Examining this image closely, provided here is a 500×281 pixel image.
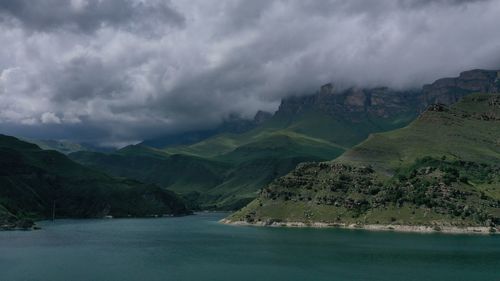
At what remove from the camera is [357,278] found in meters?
140

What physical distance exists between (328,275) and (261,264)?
2683cm

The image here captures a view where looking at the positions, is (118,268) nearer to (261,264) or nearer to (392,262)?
(261,264)

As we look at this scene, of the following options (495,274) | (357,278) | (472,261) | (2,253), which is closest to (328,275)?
(357,278)

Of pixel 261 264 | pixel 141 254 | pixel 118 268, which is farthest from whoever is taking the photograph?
pixel 141 254

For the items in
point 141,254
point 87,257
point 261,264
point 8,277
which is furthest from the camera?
point 141,254

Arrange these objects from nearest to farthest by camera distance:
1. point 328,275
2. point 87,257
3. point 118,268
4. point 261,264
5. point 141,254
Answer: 1. point 328,275
2. point 118,268
3. point 261,264
4. point 87,257
5. point 141,254

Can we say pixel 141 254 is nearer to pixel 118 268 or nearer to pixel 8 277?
pixel 118 268

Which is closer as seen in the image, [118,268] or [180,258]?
[118,268]

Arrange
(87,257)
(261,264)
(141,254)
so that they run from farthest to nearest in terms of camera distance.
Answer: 1. (141,254)
2. (87,257)
3. (261,264)

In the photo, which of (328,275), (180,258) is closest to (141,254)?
(180,258)

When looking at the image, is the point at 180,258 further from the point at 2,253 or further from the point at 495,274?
the point at 495,274

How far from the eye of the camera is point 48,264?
161500 mm

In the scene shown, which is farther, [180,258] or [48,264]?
[180,258]

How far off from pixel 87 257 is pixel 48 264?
19177 millimetres
